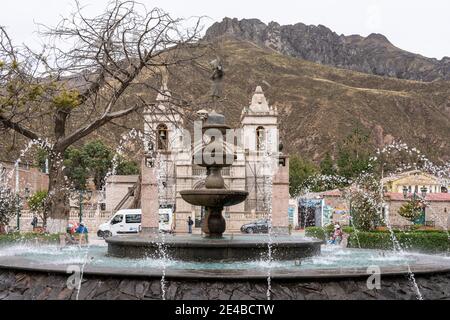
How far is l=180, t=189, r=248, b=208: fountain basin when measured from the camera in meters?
10.5

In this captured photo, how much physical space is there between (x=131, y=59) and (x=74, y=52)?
1480 mm

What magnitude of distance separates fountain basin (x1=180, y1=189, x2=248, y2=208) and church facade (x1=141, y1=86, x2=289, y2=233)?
6.55 m

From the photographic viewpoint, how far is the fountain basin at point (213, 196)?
10484mm

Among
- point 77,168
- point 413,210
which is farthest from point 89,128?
point 77,168

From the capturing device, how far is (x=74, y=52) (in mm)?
16031

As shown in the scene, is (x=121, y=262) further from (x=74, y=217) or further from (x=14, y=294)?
(x=74, y=217)

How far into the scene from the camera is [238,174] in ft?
165

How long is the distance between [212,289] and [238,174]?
43320 millimetres

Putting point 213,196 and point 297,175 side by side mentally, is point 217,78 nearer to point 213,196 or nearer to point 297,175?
point 213,196

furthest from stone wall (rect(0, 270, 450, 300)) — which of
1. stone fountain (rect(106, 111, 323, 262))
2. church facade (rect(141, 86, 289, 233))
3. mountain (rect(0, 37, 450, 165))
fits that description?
mountain (rect(0, 37, 450, 165))

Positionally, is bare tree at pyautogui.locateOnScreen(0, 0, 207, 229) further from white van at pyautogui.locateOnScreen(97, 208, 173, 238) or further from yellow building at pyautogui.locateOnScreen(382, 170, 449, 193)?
yellow building at pyautogui.locateOnScreen(382, 170, 449, 193)

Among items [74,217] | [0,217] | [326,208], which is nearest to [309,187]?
[326,208]
